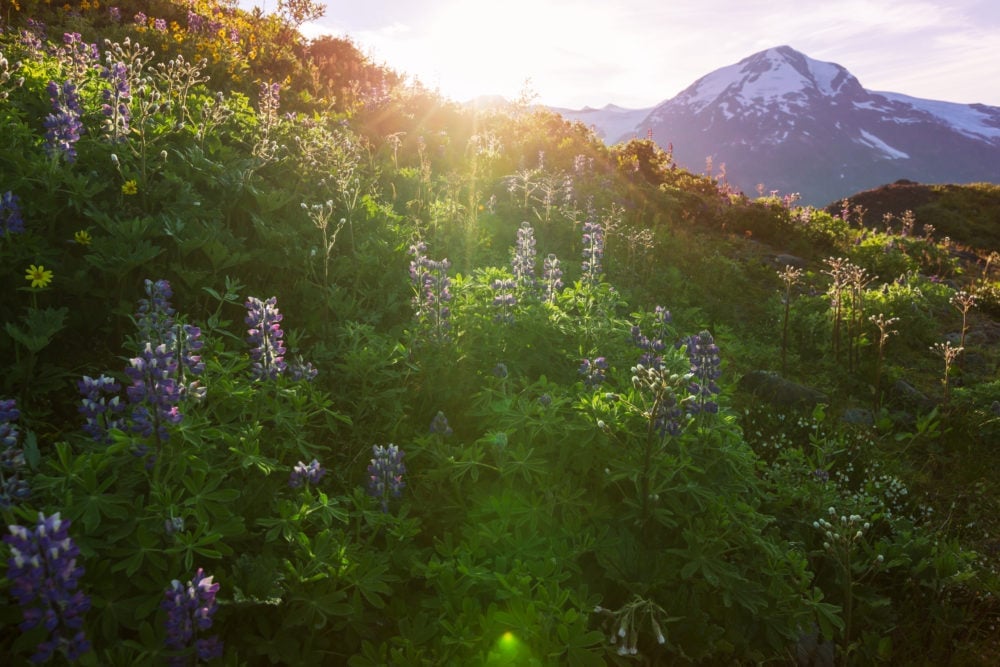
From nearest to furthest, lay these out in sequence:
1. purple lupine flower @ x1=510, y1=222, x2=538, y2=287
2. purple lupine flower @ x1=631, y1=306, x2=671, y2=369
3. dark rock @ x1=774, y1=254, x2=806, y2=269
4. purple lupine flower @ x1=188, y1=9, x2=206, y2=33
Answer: purple lupine flower @ x1=631, y1=306, x2=671, y2=369 < purple lupine flower @ x1=510, y1=222, x2=538, y2=287 < dark rock @ x1=774, y1=254, x2=806, y2=269 < purple lupine flower @ x1=188, y1=9, x2=206, y2=33

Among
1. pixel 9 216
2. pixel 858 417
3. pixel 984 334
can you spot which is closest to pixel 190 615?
pixel 9 216

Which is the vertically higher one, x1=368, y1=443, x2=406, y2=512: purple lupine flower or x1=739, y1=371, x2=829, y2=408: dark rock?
x1=368, y1=443, x2=406, y2=512: purple lupine flower

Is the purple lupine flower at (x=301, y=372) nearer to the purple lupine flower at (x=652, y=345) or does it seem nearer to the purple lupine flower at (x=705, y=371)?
the purple lupine flower at (x=652, y=345)

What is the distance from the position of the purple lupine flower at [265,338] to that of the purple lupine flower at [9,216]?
1.78 m

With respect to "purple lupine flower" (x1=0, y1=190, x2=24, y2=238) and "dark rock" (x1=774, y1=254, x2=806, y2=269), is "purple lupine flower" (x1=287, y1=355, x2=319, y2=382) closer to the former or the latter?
"purple lupine flower" (x1=0, y1=190, x2=24, y2=238)

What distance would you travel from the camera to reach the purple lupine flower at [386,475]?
10.0 ft

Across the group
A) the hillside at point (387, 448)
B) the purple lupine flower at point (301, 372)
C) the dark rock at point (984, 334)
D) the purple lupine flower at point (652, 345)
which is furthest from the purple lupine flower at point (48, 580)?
the dark rock at point (984, 334)

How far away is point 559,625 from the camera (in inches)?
89.3

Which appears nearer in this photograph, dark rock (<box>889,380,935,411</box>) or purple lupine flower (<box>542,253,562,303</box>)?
purple lupine flower (<box>542,253,562,303</box>)

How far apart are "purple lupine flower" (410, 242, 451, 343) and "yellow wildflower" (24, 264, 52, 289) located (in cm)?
244

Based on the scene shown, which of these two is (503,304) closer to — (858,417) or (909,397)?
(858,417)

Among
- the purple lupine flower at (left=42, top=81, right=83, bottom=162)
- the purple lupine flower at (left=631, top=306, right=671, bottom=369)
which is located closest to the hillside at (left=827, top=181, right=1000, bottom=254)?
the purple lupine flower at (left=631, top=306, right=671, bottom=369)

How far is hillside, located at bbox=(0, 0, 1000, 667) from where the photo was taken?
230 centimetres

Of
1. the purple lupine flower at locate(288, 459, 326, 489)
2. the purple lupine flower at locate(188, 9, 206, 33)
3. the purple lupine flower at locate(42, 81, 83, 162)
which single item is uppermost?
the purple lupine flower at locate(188, 9, 206, 33)
